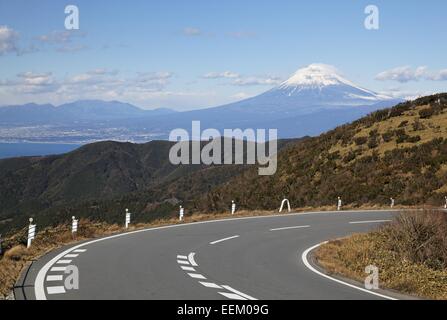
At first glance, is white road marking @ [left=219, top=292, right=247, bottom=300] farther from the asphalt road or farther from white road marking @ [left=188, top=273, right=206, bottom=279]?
white road marking @ [left=188, top=273, right=206, bottom=279]

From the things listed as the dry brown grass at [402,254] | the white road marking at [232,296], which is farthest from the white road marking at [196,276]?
the dry brown grass at [402,254]

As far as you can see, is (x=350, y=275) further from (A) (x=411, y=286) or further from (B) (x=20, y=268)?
(B) (x=20, y=268)

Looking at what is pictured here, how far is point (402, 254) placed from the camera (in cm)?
1473

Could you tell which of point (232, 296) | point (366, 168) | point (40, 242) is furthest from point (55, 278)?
point (366, 168)

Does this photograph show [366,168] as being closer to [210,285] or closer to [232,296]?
[210,285]

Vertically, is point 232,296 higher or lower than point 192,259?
higher

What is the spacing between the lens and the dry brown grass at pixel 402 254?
1149 cm

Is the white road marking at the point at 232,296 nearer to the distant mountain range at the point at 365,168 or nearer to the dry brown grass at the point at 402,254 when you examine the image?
the dry brown grass at the point at 402,254

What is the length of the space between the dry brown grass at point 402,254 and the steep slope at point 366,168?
53.6 ft

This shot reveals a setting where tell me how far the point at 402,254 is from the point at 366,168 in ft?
83.8

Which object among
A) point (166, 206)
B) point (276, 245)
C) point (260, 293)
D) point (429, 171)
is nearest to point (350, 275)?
point (260, 293)

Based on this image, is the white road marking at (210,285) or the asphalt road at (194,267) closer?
the asphalt road at (194,267)

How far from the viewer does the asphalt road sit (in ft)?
31.6
